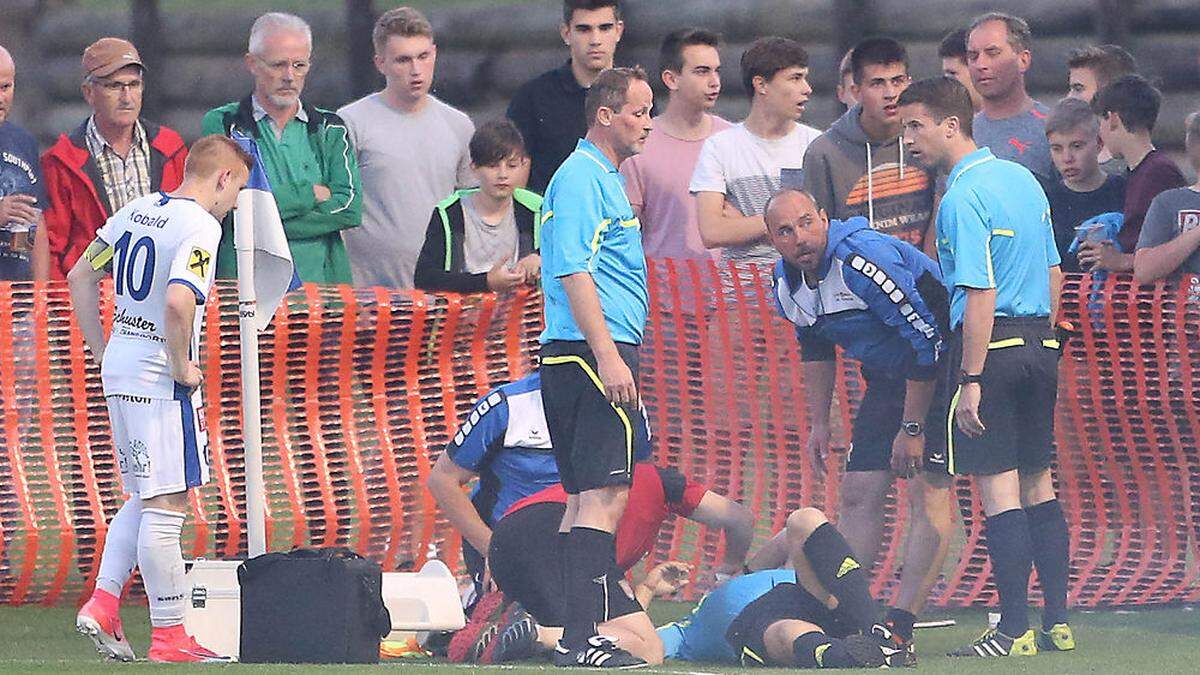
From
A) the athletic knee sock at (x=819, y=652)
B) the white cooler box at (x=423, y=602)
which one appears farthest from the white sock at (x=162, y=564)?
the athletic knee sock at (x=819, y=652)

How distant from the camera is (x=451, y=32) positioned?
1811 cm

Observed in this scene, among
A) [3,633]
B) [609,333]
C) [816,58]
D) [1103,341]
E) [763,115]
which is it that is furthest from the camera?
[816,58]

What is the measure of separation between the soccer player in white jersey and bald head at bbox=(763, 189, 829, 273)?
1820mm

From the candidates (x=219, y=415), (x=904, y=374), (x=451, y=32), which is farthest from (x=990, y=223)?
(x=451, y=32)

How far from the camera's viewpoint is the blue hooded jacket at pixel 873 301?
9141 millimetres

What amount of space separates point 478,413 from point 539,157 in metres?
2.40

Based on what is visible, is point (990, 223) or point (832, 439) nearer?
point (990, 223)

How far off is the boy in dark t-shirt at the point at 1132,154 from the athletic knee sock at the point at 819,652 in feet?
7.90

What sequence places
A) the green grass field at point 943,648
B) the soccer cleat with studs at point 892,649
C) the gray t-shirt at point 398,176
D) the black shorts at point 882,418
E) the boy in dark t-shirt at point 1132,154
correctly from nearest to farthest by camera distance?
the green grass field at point 943,648, the soccer cleat with studs at point 892,649, the black shorts at point 882,418, the boy in dark t-shirt at point 1132,154, the gray t-shirt at point 398,176

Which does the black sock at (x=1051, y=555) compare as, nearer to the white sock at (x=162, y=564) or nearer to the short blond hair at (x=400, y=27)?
the white sock at (x=162, y=564)

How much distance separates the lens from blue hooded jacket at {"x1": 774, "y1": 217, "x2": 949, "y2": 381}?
9141mm

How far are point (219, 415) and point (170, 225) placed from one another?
2050mm

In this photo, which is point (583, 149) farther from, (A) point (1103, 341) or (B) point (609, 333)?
(A) point (1103, 341)

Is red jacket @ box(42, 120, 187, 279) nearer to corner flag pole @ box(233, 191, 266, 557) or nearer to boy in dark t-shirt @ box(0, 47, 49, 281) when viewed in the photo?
boy in dark t-shirt @ box(0, 47, 49, 281)
